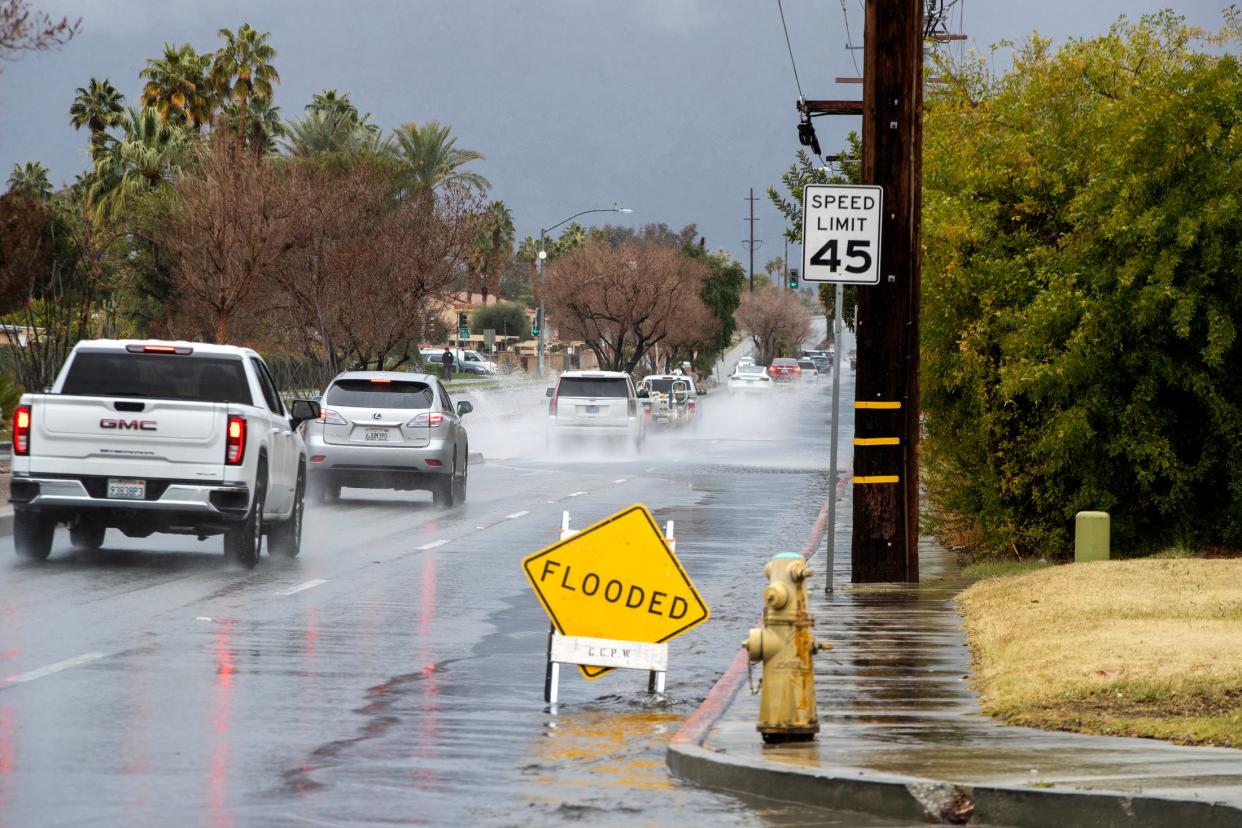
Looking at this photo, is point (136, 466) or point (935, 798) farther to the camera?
point (136, 466)

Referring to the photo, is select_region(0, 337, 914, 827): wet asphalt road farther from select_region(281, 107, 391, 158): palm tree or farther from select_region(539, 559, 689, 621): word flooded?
select_region(281, 107, 391, 158): palm tree

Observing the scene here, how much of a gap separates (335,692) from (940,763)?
4.04 metres

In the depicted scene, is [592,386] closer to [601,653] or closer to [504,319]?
[601,653]

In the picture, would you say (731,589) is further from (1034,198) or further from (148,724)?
(148,724)

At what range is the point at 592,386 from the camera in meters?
43.2

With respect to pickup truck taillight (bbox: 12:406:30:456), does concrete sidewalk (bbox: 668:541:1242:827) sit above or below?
below

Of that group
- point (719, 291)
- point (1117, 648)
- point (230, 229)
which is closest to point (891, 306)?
point (1117, 648)

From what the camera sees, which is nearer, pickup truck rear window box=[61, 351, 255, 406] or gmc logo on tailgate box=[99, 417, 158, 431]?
gmc logo on tailgate box=[99, 417, 158, 431]

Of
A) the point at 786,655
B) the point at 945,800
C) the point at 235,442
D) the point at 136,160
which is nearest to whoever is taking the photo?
the point at 945,800

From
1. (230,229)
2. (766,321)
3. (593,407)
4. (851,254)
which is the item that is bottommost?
(593,407)

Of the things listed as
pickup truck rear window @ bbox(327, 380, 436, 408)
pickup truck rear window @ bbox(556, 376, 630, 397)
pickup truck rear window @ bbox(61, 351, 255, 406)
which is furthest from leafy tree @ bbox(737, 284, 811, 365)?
pickup truck rear window @ bbox(61, 351, 255, 406)

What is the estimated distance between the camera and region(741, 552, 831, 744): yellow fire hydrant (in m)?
9.07

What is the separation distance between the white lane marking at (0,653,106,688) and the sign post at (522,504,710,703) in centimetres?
296

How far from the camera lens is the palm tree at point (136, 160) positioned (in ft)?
226
